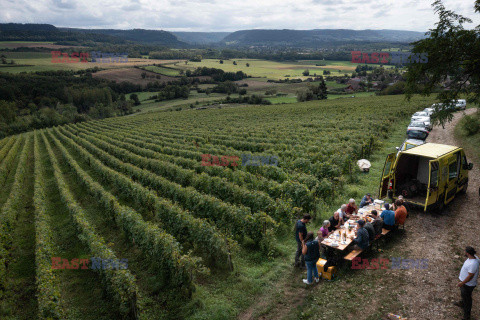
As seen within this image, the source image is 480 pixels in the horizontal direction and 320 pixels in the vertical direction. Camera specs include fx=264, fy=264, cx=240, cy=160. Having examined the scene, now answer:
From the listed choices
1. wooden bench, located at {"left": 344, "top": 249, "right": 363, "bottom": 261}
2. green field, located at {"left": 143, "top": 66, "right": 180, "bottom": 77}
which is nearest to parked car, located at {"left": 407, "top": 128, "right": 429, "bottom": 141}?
wooden bench, located at {"left": 344, "top": 249, "right": 363, "bottom": 261}

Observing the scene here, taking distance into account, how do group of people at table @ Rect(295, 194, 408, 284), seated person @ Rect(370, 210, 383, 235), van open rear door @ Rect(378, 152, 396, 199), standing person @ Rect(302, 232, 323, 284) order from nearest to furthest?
standing person @ Rect(302, 232, 323, 284) → group of people at table @ Rect(295, 194, 408, 284) → seated person @ Rect(370, 210, 383, 235) → van open rear door @ Rect(378, 152, 396, 199)

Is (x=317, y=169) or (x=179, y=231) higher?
(x=317, y=169)

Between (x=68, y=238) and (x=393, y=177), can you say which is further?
(x=68, y=238)

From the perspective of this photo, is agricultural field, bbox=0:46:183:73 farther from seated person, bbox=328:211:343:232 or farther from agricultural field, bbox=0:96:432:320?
seated person, bbox=328:211:343:232

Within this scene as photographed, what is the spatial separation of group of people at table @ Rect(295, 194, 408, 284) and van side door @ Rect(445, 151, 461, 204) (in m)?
3.30

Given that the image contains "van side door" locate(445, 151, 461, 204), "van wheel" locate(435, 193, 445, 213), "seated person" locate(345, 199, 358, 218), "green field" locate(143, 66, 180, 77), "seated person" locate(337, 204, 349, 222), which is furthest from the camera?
"green field" locate(143, 66, 180, 77)

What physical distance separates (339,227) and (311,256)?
8.80 ft

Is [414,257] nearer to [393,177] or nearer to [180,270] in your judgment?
[393,177]

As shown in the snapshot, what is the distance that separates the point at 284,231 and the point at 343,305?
4.74 metres

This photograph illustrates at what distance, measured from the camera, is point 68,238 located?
1452cm

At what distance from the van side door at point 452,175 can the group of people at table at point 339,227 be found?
10.8 ft

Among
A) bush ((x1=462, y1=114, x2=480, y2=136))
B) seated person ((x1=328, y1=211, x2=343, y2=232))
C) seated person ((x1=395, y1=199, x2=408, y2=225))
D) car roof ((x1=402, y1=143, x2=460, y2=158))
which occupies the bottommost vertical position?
seated person ((x1=328, y1=211, x2=343, y2=232))

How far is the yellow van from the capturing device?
12.0 meters

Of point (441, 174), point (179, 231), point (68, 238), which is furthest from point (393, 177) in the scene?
point (68, 238)
